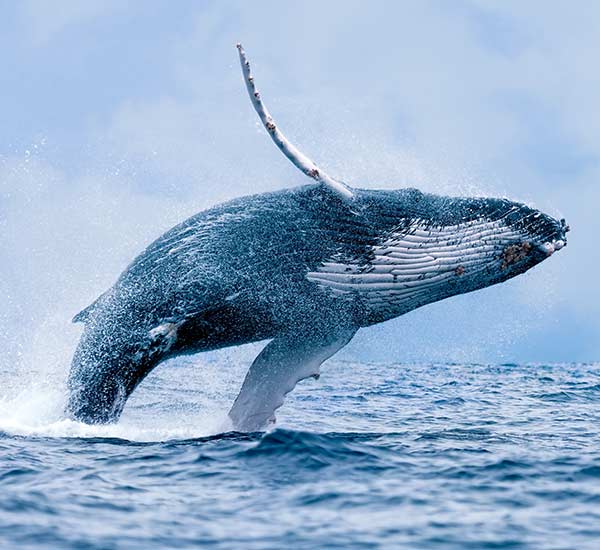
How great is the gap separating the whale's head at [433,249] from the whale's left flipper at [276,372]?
723 millimetres

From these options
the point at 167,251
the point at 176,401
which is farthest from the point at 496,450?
the point at 176,401

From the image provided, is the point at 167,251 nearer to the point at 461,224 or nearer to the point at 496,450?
the point at 461,224

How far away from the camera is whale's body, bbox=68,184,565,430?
34.8 ft

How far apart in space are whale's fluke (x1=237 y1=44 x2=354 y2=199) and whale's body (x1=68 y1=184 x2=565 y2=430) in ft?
0.52

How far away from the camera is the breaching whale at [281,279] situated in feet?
34.8

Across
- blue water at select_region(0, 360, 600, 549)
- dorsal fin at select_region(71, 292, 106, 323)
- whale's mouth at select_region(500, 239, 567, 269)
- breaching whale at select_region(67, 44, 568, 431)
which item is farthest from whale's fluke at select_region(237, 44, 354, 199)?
dorsal fin at select_region(71, 292, 106, 323)

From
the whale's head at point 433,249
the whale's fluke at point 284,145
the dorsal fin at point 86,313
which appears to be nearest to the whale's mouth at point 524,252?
the whale's head at point 433,249

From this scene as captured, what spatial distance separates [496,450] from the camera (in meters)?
10.2

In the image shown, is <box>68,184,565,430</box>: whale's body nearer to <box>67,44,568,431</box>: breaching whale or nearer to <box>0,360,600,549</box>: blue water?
<box>67,44,568,431</box>: breaching whale

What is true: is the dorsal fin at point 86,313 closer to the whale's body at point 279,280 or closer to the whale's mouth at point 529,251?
the whale's body at point 279,280

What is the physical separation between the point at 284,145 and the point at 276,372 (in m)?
2.72

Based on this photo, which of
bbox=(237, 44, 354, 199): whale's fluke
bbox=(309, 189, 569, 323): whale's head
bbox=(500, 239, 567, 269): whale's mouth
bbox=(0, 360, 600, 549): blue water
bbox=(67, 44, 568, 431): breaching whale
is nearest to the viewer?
bbox=(0, 360, 600, 549): blue water

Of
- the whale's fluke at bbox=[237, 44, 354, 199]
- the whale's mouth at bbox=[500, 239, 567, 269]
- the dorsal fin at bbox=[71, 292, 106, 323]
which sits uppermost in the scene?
the whale's fluke at bbox=[237, 44, 354, 199]

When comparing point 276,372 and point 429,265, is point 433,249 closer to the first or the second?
point 429,265
